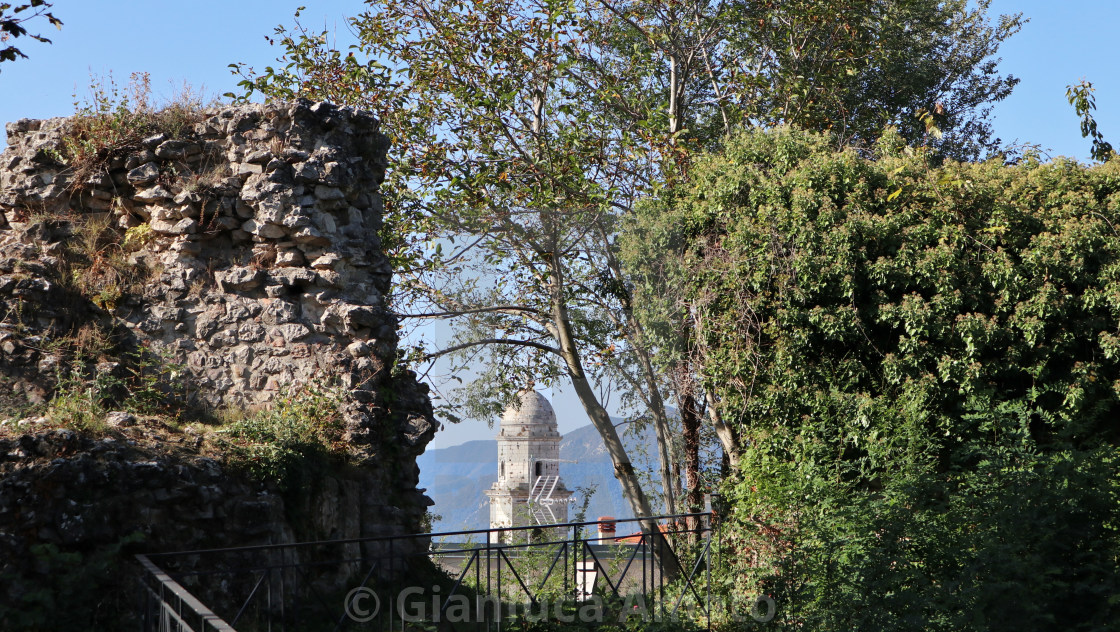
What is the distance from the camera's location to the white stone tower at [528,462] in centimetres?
2630

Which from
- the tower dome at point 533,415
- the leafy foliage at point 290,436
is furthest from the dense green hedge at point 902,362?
the tower dome at point 533,415

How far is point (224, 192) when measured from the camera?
7.42m

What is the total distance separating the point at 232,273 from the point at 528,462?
20.2m

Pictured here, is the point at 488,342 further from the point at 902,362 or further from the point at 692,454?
the point at 902,362

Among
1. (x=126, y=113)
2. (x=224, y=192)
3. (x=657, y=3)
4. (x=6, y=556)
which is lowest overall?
(x=6, y=556)

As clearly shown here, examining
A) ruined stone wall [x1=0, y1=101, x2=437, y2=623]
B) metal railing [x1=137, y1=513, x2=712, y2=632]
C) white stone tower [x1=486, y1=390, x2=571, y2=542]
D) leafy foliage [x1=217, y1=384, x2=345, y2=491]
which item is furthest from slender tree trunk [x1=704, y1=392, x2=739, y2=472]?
white stone tower [x1=486, y1=390, x2=571, y2=542]

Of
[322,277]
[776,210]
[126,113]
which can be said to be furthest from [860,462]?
[126,113]

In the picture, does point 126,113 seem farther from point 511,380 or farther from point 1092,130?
point 1092,130

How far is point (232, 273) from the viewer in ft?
24.0

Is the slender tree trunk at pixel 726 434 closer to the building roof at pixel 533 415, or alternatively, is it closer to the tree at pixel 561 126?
the tree at pixel 561 126

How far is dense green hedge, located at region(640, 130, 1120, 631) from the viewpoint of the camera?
6766 mm

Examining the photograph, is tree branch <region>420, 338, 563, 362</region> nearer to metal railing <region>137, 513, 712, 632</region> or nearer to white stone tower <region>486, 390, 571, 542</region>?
metal railing <region>137, 513, 712, 632</region>

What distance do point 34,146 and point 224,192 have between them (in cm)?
166

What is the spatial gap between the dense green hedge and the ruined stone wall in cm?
342
